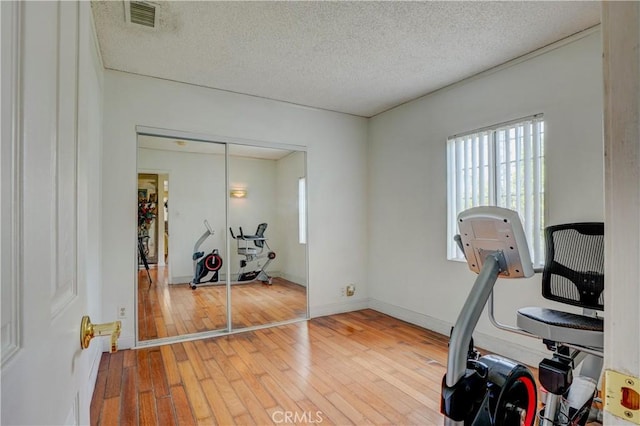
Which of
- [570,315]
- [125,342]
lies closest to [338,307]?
[125,342]

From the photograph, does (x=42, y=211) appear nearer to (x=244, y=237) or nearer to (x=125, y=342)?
(x=125, y=342)

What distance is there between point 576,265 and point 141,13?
10.3 ft

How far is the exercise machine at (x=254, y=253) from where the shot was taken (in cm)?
384

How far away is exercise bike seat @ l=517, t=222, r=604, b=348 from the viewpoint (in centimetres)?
153

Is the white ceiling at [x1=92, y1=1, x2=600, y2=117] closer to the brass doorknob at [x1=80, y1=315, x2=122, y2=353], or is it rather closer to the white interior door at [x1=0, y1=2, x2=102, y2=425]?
the white interior door at [x1=0, y1=2, x2=102, y2=425]

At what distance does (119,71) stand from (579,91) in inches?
151

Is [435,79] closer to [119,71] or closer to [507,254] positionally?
[507,254]

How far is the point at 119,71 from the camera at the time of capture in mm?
3086

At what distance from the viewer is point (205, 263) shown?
12.3 feet

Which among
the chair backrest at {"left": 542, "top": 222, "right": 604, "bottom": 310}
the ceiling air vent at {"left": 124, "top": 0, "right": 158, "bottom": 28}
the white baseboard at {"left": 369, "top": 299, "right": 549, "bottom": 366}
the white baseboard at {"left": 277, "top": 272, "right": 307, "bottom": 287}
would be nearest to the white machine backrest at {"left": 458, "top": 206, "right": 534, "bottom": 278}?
the chair backrest at {"left": 542, "top": 222, "right": 604, "bottom": 310}

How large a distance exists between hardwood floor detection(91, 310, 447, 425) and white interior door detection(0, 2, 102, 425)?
160 centimetres

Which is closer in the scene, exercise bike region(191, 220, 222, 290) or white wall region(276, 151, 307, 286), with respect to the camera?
exercise bike region(191, 220, 222, 290)

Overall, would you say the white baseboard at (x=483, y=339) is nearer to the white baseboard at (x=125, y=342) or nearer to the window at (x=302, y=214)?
the window at (x=302, y=214)

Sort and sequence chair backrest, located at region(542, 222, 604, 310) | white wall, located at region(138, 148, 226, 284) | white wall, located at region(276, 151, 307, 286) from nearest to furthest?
chair backrest, located at region(542, 222, 604, 310)
white wall, located at region(138, 148, 226, 284)
white wall, located at region(276, 151, 307, 286)
